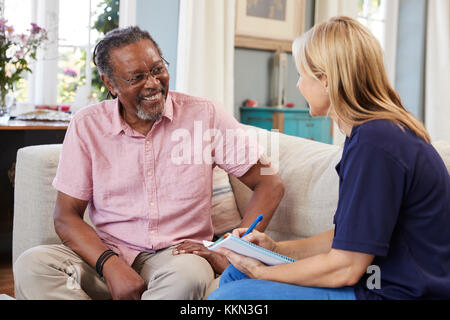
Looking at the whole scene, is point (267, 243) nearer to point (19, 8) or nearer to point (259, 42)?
point (19, 8)

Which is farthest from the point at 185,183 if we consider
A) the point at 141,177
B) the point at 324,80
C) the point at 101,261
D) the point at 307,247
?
the point at 324,80

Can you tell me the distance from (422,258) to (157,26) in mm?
2972

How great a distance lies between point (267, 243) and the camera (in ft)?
4.30

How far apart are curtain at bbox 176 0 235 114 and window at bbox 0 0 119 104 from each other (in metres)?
0.54

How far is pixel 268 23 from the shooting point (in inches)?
169

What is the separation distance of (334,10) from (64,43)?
2.34 meters

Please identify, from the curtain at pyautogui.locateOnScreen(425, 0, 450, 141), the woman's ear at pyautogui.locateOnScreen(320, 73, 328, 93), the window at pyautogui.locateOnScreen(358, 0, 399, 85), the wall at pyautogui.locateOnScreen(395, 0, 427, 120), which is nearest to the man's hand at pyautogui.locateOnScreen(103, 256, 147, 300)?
the woman's ear at pyautogui.locateOnScreen(320, 73, 328, 93)

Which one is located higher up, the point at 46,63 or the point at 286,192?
the point at 46,63

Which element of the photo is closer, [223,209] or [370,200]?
[370,200]

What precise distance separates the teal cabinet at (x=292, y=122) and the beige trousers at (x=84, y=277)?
2.48 meters

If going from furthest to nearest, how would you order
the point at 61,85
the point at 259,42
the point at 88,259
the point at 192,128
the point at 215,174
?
the point at 259,42 → the point at 61,85 → the point at 215,174 → the point at 192,128 → the point at 88,259

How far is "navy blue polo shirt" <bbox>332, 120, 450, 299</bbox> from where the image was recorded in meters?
0.96

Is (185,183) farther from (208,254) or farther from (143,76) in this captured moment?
(143,76)
